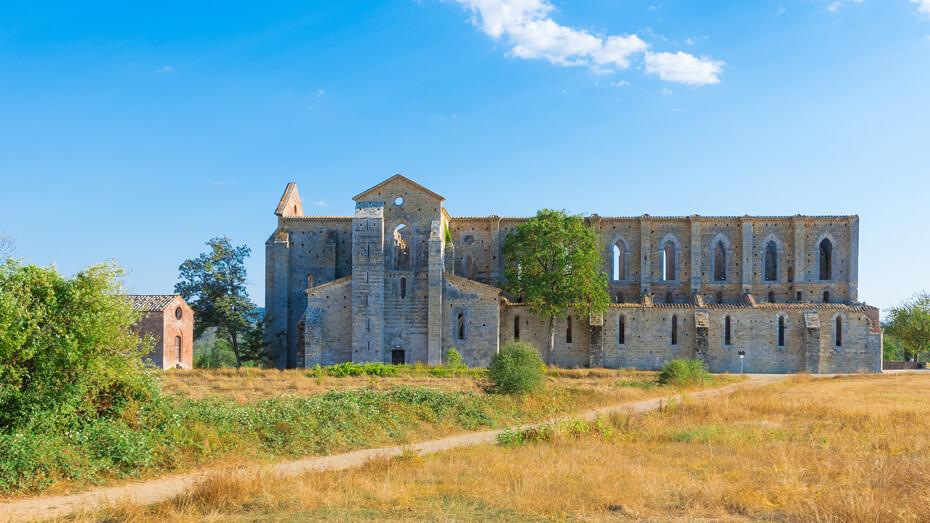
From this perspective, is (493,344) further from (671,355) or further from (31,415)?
(31,415)

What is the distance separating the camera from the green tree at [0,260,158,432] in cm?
1274

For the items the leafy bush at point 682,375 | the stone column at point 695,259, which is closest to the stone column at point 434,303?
the leafy bush at point 682,375

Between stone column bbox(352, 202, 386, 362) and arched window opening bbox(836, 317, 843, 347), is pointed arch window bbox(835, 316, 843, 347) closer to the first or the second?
arched window opening bbox(836, 317, 843, 347)

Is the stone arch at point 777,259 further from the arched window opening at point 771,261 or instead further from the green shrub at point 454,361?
the green shrub at point 454,361

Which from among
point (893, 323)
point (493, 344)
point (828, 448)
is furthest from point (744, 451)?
point (893, 323)

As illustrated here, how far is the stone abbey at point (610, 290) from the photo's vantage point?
40438mm

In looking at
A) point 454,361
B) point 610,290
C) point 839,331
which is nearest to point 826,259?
point 839,331

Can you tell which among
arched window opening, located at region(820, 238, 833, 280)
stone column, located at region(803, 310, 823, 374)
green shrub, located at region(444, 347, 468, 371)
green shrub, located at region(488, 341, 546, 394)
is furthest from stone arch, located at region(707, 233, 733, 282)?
green shrub, located at region(488, 341, 546, 394)

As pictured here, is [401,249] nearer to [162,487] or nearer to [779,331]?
[779,331]

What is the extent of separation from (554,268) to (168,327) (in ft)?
69.9

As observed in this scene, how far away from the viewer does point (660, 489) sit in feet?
36.8

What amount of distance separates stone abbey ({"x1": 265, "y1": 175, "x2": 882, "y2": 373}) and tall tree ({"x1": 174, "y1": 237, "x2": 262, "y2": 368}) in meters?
1.44

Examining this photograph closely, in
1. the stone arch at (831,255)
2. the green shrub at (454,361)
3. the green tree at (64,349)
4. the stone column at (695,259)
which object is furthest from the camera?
the stone column at (695,259)

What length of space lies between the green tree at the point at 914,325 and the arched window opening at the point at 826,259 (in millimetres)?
8724
